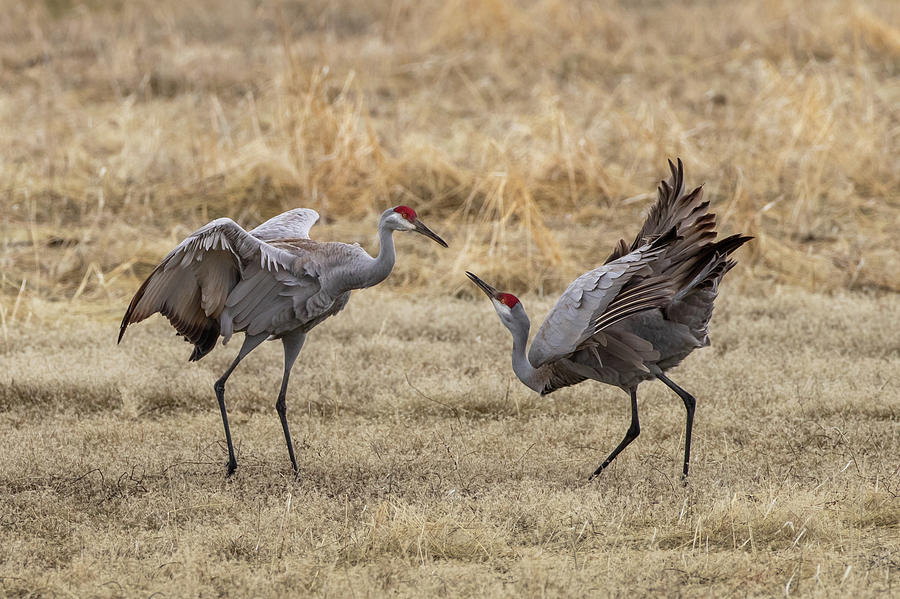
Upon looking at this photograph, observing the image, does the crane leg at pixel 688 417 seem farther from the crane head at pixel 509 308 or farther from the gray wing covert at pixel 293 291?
the gray wing covert at pixel 293 291

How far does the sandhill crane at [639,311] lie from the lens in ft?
15.0

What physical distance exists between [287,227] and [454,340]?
1.70 metres

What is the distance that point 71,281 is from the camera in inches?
313

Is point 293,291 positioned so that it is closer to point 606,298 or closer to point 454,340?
point 606,298

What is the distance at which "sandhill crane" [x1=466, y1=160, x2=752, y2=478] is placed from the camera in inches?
179

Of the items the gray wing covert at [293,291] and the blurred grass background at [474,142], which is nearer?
the gray wing covert at [293,291]

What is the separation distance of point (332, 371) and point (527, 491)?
2032mm

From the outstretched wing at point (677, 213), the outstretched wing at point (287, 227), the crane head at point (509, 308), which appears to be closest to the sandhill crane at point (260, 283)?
the outstretched wing at point (287, 227)

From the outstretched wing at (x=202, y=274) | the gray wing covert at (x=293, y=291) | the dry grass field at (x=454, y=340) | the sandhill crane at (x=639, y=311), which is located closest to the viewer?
the dry grass field at (x=454, y=340)

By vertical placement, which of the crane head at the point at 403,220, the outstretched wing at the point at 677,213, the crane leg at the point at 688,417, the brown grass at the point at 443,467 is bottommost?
the brown grass at the point at 443,467

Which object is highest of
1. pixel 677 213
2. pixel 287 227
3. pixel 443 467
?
pixel 677 213

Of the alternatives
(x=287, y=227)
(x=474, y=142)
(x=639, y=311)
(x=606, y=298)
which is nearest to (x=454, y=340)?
(x=287, y=227)

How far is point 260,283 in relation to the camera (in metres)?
4.98

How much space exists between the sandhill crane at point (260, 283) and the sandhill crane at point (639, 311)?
1.86 feet
